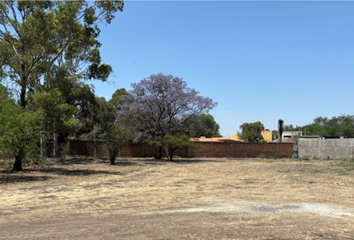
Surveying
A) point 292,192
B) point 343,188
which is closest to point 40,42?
point 292,192

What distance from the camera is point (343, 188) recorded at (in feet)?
41.3

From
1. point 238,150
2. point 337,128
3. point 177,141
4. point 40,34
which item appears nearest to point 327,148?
point 238,150

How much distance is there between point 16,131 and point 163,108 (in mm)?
18374

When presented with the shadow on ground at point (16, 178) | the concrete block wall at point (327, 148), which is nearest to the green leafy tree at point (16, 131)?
the shadow on ground at point (16, 178)

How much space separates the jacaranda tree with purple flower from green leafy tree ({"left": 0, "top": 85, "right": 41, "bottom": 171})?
1560cm

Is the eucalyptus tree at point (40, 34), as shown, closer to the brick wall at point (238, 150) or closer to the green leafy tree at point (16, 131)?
the green leafy tree at point (16, 131)

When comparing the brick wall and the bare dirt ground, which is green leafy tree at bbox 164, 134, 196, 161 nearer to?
the brick wall

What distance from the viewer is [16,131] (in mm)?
15258

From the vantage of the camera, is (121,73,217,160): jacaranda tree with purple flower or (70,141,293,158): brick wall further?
(70,141,293,158): brick wall

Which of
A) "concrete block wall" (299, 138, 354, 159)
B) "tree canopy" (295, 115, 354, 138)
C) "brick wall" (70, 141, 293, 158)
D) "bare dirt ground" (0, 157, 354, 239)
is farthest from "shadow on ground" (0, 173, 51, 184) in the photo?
"tree canopy" (295, 115, 354, 138)

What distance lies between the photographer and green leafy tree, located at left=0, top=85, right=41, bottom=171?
14.7 m

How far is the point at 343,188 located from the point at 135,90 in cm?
2331

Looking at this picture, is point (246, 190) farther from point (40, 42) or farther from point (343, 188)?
point (40, 42)

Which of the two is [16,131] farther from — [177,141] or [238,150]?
[238,150]
